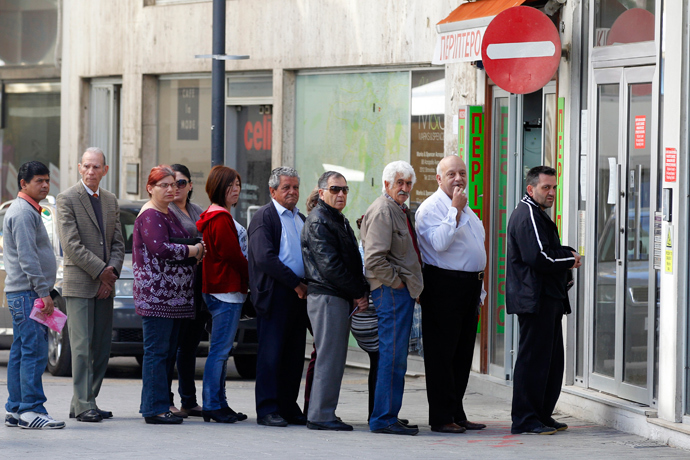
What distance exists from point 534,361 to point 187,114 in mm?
8896

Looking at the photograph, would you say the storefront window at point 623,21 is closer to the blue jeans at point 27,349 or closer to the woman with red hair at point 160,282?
the woman with red hair at point 160,282

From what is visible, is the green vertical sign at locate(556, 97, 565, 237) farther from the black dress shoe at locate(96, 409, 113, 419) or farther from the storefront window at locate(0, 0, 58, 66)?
the storefront window at locate(0, 0, 58, 66)

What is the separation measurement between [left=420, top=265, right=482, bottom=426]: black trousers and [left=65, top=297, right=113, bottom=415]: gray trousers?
2.32 meters

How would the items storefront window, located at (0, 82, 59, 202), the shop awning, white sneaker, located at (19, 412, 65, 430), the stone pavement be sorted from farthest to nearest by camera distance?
storefront window, located at (0, 82, 59, 202) → the shop awning → white sneaker, located at (19, 412, 65, 430) → the stone pavement

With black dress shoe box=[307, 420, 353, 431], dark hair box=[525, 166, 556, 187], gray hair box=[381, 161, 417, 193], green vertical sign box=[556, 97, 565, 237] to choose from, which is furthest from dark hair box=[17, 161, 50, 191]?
green vertical sign box=[556, 97, 565, 237]

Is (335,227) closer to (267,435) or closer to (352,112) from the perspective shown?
(267,435)

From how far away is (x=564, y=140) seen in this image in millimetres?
9414

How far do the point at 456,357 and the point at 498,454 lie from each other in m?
1.21

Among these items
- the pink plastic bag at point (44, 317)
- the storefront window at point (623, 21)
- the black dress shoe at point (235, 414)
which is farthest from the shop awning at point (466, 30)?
the pink plastic bag at point (44, 317)

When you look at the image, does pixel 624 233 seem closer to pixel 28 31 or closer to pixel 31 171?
pixel 31 171

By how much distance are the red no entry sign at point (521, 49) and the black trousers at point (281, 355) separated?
8.10ft

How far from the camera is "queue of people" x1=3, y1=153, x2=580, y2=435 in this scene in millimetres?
7988

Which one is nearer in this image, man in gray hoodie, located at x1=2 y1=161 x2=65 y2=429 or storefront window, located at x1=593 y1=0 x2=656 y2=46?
man in gray hoodie, located at x1=2 y1=161 x2=65 y2=429

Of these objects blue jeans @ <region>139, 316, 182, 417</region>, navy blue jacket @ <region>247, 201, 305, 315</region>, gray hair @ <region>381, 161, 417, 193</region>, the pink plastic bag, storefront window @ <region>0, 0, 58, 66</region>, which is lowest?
blue jeans @ <region>139, 316, 182, 417</region>
